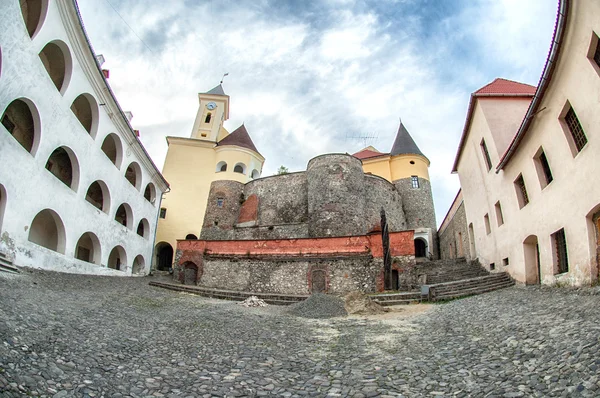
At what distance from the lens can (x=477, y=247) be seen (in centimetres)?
1436

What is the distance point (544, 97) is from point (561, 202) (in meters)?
2.53

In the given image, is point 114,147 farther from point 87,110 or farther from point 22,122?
point 22,122

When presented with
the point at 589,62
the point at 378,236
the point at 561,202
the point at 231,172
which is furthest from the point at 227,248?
the point at 589,62

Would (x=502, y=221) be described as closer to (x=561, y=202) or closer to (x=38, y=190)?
(x=561, y=202)

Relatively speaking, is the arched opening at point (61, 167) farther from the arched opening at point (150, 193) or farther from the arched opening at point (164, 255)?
the arched opening at point (164, 255)

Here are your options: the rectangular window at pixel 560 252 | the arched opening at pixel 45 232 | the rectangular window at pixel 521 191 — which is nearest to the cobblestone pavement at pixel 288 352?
the rectangular window at pixel 560 252

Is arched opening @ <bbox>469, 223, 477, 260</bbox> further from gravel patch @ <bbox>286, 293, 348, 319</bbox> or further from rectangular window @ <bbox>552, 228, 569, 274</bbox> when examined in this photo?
gravel patch @ <bbox>286, 293, 348, 319</bbox>

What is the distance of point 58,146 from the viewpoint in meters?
10.1

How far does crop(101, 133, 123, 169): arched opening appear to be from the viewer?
1417cm

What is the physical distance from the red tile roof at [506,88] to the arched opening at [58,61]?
563 inches

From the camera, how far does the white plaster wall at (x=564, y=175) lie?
20.0 feet

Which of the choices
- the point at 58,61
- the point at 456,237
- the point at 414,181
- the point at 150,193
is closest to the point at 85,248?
the point at 150,193

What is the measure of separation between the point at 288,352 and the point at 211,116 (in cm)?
2798

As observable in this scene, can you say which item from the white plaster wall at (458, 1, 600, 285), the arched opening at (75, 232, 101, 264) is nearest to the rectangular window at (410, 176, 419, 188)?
the white plaster wall at (458, 1, 600, 285)
